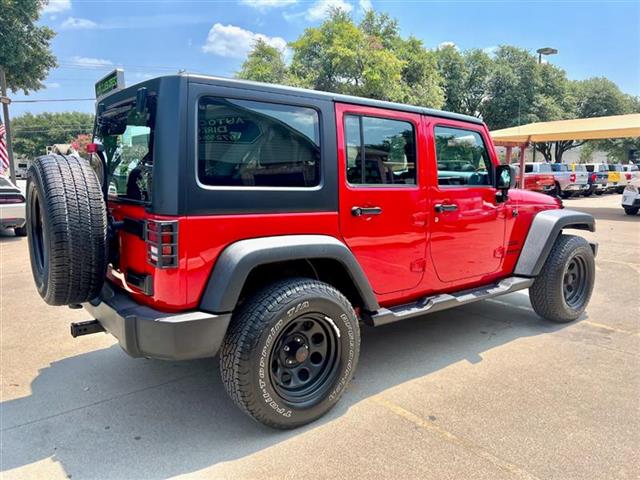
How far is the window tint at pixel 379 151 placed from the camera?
10.3 feet

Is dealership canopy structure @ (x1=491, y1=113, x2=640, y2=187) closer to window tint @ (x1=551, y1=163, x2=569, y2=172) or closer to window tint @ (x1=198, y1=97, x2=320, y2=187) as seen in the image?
window tint @ (x1=551, y1=163, x2=569, y2=172)

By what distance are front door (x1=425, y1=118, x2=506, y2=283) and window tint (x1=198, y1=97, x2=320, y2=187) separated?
116 centimetres

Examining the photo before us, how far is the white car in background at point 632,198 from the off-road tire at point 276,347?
15.1m

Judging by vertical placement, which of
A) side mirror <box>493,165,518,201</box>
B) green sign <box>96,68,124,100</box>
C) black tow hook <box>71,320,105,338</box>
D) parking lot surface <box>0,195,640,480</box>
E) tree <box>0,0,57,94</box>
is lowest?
parking lot surface <box>0,195,640,480</box>

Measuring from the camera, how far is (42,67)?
1597 centimetres

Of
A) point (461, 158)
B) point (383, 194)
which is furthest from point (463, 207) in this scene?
point (383, 194)

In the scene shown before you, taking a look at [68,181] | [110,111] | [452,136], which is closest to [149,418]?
[68,181]

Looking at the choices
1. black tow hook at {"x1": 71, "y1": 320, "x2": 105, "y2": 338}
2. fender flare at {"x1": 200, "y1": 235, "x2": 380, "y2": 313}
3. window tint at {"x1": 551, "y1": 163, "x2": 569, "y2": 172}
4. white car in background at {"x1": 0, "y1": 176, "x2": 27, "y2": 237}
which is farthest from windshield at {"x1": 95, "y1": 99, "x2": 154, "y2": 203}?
window tint at {"x1": 551, "y1": 163, "x2": 569, "y2": 172}

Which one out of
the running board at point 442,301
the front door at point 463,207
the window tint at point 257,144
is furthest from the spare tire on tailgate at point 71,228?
the front door at point 463,207

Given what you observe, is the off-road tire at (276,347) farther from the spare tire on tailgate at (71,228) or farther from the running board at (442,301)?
the spare tire on tailgate at (71,228)

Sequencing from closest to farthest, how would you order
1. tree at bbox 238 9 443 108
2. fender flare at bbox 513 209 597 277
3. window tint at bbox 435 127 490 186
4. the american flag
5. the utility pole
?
window tint at bbox 435 127 490 186
fender flare at bbox 513 209 597 277
the utility pole
the american flag
tree at bbox 238 9 443 108

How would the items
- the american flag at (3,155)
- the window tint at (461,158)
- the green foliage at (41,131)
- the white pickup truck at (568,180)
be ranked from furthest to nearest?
the green foliage at (41,131)
the white pickup truck at (568,180)
the american flag at (3,155)
the window tint at (461,158)

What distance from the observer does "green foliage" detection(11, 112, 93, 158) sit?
7638 cm

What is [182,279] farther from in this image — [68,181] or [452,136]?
[452,136]
